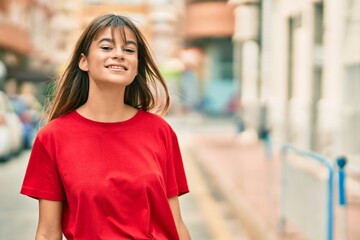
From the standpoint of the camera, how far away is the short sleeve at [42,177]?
2695 mm

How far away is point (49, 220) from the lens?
271 centimetres

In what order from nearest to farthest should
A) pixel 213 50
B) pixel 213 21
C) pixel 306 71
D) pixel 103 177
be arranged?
pixel 103 177 < pixel 306 71 < pixel 213 21 < pixel 213 50

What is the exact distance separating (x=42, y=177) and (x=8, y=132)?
16015 mm

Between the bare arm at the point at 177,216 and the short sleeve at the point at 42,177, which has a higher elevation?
the short sleeve at the point at 42,177

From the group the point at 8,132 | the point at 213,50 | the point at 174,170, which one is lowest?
the point at 8,132

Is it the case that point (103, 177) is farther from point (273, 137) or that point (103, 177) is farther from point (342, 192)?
point (273, 137)

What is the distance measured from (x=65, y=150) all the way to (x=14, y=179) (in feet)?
40.5

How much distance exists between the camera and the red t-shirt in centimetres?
263

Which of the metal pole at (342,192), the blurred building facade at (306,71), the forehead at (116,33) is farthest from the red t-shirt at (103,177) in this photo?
the blurred building facade at (306,71)

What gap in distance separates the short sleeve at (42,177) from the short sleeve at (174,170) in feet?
A: 1.28

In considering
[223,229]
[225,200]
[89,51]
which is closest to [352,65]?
[225,200]

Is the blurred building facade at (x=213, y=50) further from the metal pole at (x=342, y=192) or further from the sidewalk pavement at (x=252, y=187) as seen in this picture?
the metal pole at (x=342, y=192)

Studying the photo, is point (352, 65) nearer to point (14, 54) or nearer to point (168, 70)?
point (14, 54)

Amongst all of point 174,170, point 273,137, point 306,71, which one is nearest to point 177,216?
point 174,170
